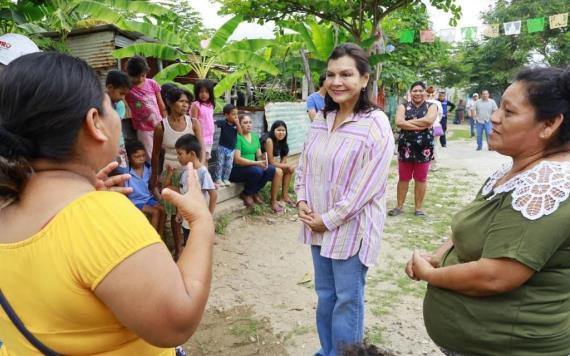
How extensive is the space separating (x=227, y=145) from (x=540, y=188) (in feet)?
15.7

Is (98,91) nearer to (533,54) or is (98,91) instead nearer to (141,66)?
(141,66)

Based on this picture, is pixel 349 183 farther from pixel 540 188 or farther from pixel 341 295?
pixel 540 188

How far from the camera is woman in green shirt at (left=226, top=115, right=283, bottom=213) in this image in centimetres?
579

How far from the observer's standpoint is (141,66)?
464 cm

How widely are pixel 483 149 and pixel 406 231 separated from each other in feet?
27.8

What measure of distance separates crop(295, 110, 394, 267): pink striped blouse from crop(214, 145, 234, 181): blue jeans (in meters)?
3.65

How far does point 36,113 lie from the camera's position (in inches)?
33.2

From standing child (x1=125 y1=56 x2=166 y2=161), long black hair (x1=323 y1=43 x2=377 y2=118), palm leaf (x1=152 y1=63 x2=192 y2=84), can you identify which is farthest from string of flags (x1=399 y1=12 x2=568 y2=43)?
long black hair (x1=323 y1=43 x2=377 y2=118)

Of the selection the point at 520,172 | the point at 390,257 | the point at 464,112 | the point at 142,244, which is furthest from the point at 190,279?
the point at 464,112

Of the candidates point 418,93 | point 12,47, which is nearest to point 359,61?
point 12,47

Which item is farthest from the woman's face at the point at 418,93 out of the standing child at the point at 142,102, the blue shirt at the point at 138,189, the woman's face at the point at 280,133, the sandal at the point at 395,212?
the blue shirt at the point at 138,189

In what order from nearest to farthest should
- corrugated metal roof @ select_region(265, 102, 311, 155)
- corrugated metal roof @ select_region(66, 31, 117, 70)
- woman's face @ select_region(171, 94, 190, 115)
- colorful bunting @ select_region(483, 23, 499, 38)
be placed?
woman's face @ select_region(171, 94, 190, 115)
corrugated metal roof @ select_region(265, 102, 311, 155)
corrugated metal roof @ select_region(66, 31, 117, 70)
colorful bunting @ select_region(483, 23, 499, 38)

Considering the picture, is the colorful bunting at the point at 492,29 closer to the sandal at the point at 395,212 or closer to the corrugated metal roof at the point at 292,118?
the corrugated metal roof at the point at 292,118

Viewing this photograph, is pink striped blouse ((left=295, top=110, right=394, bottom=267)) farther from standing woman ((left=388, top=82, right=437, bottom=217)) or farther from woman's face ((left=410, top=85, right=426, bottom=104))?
woman's face ((left=410, top=85, right=426, bottom=104))
